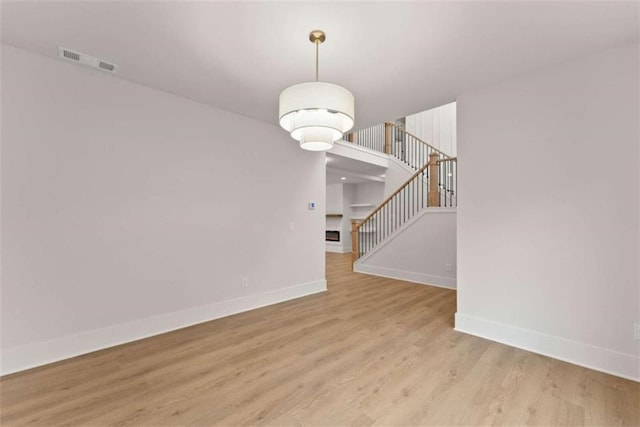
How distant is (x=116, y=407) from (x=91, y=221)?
5.53 feet

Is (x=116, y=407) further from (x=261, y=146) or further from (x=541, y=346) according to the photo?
(x=541, y=346)

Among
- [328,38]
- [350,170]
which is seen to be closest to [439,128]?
[350,170]

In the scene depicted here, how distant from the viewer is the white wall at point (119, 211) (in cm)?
234

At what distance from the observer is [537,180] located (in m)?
2.66

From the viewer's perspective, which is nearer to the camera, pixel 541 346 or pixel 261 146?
pixel 541 346

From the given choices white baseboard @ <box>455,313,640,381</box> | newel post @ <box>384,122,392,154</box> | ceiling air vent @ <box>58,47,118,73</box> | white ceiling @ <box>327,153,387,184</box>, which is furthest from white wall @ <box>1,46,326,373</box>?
newel post @ <box>384,122,392,154</box>

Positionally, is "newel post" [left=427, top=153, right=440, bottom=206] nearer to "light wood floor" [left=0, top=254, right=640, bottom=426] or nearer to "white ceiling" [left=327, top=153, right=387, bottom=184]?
"white ceiling" [left=327, top=153, right=387, bottom=184]

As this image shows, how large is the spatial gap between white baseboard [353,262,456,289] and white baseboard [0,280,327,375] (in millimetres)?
2666

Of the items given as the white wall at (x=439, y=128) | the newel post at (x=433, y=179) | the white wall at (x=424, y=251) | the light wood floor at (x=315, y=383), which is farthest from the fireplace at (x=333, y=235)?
the light wood floor at (x=315, y=383)

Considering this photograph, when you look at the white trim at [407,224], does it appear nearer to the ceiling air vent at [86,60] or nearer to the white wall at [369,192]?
the white wall at [369,192]

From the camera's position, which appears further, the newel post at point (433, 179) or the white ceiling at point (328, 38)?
the newel post at point (433, 179)

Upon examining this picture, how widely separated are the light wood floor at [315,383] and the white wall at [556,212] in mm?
314

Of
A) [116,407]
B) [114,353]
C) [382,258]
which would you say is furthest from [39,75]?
[382,258]

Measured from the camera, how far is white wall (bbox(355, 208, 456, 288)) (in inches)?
197
